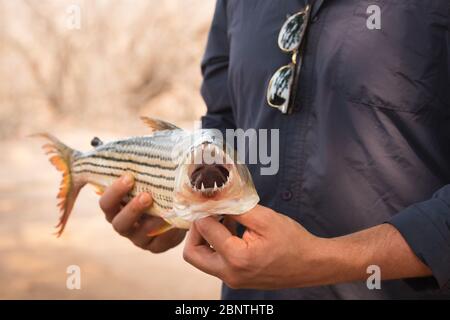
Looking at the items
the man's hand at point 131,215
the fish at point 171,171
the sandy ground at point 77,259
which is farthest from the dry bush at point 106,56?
the man's hand at point 131,215

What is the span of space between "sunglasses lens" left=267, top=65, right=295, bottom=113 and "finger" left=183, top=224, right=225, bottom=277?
0.60 m

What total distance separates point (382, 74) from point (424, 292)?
0.73m

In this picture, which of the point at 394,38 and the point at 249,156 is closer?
the point at 394,38

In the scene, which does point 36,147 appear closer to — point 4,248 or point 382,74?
→ point 4,248

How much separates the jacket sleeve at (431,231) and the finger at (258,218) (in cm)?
39

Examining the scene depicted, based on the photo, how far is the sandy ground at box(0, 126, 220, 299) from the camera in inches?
243

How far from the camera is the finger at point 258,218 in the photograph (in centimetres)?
181

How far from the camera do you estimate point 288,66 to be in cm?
236

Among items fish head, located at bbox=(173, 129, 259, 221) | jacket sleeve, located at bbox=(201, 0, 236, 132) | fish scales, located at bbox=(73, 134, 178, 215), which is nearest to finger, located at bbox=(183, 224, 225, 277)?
fish head, located at bbox=(173, 129, 259, 221)

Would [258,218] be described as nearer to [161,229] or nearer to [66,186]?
[161,229]

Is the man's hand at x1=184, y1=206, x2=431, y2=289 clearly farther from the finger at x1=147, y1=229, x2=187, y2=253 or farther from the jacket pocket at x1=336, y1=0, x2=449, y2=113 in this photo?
the finger at x1=147, y1=229, x2=187, y2=253

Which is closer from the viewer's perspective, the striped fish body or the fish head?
the fish head
